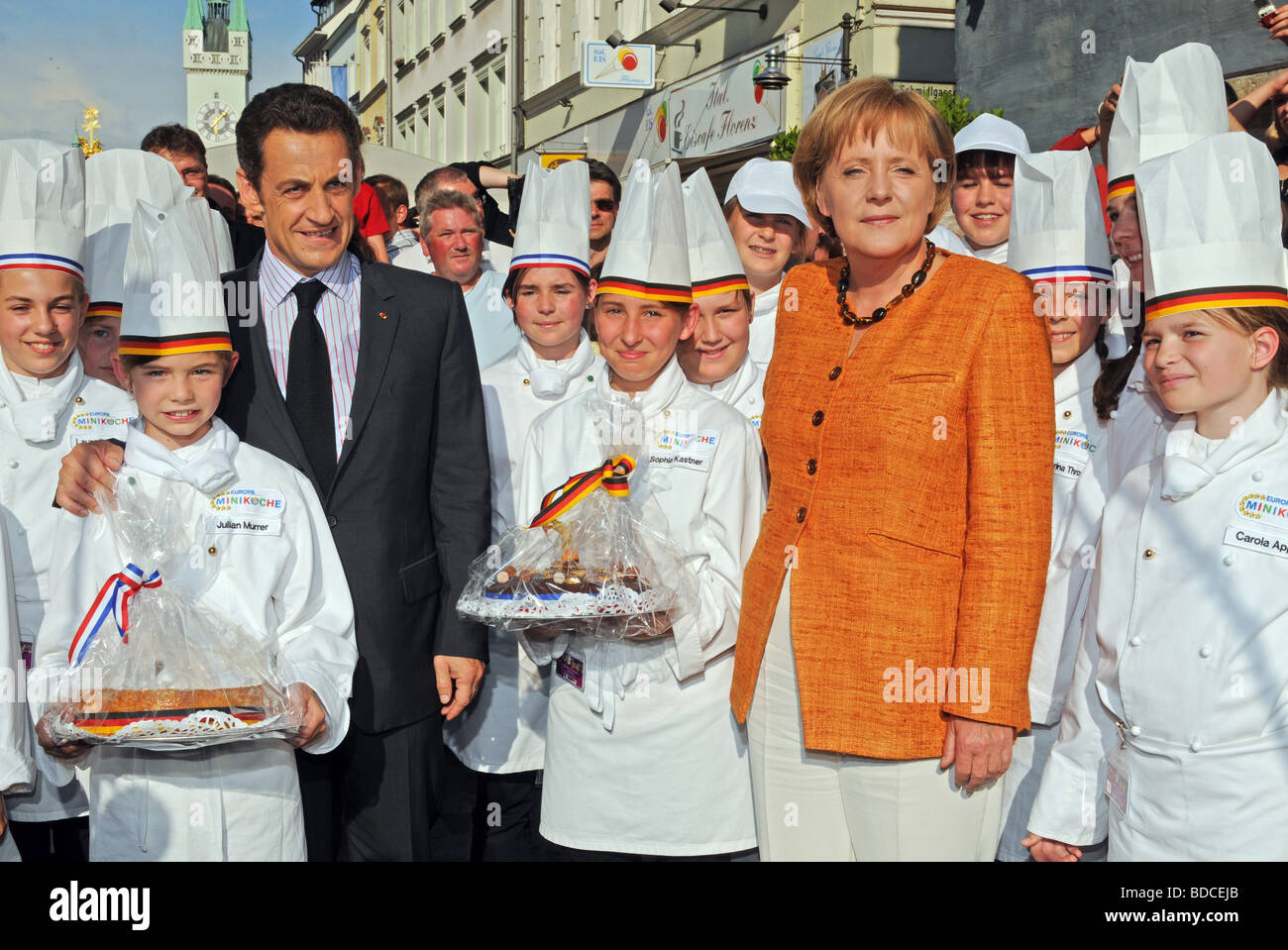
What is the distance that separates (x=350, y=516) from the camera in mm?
3400

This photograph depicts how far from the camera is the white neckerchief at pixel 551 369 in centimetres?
452

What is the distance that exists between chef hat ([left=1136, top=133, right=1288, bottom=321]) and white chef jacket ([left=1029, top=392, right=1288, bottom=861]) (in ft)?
0.84

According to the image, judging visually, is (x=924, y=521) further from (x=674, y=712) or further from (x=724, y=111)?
(x=724, y=111)

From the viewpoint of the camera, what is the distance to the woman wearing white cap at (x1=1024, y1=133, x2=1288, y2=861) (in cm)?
246

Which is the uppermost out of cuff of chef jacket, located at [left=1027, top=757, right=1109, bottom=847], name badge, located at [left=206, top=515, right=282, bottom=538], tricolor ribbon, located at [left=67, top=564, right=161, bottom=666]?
name badge, located at [left=206, top=515, right=282, bottom=538]

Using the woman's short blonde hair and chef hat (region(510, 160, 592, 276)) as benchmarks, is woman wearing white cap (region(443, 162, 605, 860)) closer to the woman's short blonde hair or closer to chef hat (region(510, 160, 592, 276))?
chef hat (region(510, 160, 592, 276))

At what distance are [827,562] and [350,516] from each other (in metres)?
1.37

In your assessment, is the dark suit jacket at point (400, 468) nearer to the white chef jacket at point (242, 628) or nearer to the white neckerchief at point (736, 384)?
the white chef jacket at point (242, 628)

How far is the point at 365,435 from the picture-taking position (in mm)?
3432

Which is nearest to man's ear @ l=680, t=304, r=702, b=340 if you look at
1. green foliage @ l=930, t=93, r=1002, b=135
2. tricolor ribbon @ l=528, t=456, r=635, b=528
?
tricolor ribbon @ l=528, t=456, r=635, b=528

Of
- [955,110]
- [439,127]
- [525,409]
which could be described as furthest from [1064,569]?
[439,127]

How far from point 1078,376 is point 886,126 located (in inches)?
46.0
